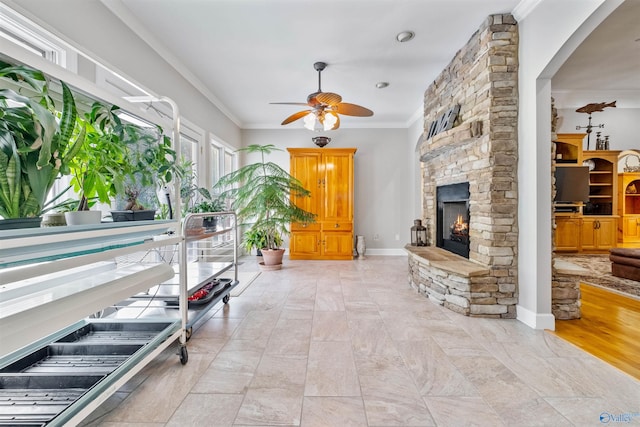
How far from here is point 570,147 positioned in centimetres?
519

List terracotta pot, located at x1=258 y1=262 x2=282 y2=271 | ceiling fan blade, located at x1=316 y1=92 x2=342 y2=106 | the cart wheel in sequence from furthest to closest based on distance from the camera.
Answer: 1. terracotta pot, located at x1=258 y1=262 x2=282 y2=271
2. ceiling fan blade, located at x1=316 y1=92 x2=342 y2=106
3. the cart wheel

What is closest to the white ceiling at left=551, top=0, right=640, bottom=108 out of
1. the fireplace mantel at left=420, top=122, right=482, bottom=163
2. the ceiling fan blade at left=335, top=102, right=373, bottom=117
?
the fireplace mantel at left=420, top=122, right=482, bottom=163

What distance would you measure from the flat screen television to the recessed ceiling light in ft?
14.2

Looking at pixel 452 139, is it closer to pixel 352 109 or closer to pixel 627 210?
pixel 352 109

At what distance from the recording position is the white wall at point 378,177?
5.59 metres

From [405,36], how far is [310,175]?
2875mm

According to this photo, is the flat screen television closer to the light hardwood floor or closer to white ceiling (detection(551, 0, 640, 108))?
white ceiling (detection(551, 0, 640, 108))

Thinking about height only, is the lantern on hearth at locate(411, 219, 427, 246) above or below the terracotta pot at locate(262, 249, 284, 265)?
above

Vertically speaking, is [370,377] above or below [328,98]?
below

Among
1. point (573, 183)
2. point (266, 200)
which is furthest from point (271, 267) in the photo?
point (573, 183)

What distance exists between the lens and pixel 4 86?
93 centimetres

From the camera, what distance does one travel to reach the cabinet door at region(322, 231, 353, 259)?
5121 mm

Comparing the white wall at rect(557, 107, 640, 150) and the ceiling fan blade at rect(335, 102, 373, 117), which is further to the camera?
the white wall at rect(557, 107, 640, 150)

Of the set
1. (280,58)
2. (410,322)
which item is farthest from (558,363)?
(280,58)
